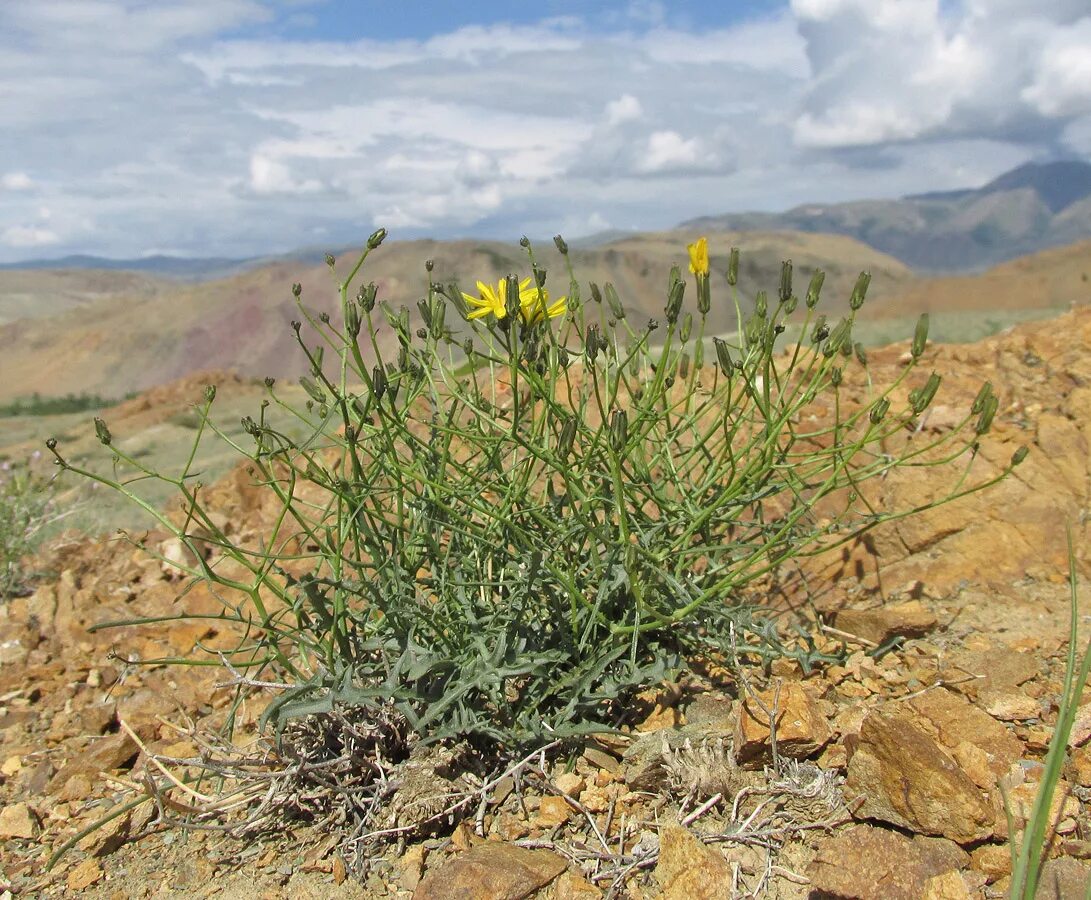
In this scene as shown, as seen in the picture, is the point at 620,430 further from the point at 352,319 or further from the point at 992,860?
the point at 992,860

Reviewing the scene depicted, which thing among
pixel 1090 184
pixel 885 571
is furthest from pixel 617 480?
pixel 1090 184

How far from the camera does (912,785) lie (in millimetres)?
1641

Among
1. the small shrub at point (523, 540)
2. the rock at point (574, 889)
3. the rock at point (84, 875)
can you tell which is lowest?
the rock at point (84, 875)

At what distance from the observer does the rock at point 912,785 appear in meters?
1.61

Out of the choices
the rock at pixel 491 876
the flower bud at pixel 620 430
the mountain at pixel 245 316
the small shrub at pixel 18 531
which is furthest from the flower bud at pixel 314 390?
the mountain at pixel 245 316

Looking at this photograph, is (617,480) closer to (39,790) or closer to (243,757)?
(243,757)

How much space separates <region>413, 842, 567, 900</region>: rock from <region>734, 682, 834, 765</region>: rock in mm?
419

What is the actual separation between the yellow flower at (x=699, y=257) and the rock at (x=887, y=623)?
942mm

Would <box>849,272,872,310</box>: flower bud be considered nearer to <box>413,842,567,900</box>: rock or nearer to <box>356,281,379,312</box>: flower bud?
<box>356,281,379,312</box>: flower bud

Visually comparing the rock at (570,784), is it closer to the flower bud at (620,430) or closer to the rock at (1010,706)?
the flower bud at (620,430)

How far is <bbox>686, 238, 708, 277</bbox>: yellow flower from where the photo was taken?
1.99 m

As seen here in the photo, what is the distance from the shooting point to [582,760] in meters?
1.93

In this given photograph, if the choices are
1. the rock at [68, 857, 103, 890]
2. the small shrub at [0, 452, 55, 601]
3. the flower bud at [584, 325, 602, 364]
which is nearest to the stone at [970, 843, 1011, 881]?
the flower bud at [584, 325, 602, 364]

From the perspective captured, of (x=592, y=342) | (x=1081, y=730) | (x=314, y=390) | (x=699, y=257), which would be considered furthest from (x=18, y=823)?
(x=1081, y=730)
